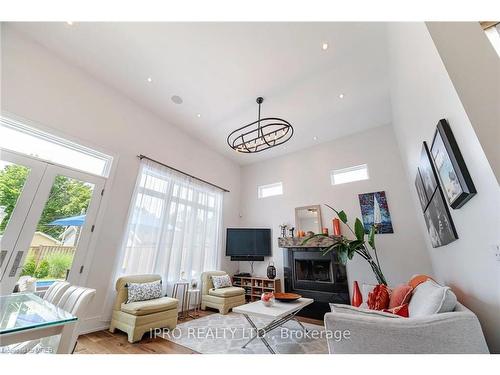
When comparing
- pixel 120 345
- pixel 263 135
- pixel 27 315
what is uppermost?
pixel 263 135

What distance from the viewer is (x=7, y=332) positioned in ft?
3.62

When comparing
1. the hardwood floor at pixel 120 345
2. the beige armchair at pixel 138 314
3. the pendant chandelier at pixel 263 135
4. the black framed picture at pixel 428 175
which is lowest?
the hardwood floor at pixel 120 345

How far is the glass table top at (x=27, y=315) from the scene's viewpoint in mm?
1185

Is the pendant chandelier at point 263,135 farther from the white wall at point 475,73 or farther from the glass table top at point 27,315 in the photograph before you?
the glass table top at point 27,315

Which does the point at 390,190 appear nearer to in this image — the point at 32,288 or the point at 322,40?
the point at 322,40

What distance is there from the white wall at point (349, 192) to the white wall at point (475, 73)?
3.47m

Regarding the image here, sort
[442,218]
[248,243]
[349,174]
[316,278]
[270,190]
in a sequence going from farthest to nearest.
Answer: [270,190], [248,243], [349,174], [316,278], [442,218]

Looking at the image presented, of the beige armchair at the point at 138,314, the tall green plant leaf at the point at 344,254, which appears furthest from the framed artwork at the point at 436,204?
the beige armchair at the point at 138,314

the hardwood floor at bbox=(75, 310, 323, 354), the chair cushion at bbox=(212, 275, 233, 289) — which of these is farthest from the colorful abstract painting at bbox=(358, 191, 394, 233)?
the hardwood floor at bbox=(75, 310, 323, 354)

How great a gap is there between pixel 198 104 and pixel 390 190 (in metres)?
4.63

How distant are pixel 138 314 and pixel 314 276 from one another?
3.67 metres

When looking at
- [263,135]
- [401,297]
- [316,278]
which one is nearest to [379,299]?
[401,297]

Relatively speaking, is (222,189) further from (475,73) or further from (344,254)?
(475,73)

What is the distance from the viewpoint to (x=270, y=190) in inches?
251
